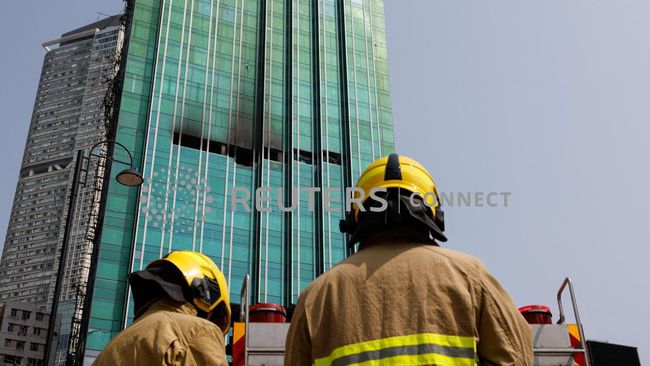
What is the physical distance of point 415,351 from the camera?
2.53m

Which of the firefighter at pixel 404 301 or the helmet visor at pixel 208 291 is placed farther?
the helmet visor at pixel 208 291

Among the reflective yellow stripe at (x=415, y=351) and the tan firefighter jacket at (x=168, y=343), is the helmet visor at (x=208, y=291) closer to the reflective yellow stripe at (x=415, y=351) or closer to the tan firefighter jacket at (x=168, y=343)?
the tan firefighter jacket at (x=168, y=343)

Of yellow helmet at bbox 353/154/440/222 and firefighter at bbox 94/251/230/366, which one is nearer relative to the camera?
yellow helmet at bbox 353/154/440/222

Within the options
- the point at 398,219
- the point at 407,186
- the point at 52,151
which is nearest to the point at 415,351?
the point at 398,219

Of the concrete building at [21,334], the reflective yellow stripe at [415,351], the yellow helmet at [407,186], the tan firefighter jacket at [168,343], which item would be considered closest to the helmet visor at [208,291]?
the tan firefighter jacket at [168,343]

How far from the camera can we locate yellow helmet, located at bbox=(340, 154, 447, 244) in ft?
9.93

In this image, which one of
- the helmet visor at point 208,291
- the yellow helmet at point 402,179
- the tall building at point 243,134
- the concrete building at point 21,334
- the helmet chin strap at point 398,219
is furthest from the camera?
the concrete building at point 21,334

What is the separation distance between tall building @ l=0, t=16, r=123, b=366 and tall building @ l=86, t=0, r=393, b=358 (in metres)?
55.8

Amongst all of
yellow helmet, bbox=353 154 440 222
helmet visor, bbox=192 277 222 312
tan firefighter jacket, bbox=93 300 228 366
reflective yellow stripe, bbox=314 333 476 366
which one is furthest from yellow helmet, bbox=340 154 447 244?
helmet visor, bbox=192 277 222 312

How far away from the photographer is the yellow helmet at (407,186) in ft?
9.93

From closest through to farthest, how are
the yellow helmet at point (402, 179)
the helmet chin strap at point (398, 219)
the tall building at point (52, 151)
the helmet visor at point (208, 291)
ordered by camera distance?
the helmet chin strap at point (398, 219) < the yellow helmet at point (402, 179) < the helmet visor at point (208, 291) < the tall building at point (52, 151)

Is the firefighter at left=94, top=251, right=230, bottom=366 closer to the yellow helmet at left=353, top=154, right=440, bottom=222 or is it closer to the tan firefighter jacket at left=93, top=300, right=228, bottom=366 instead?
the tan firefighter jacket at left=93, top=300, right=228, bottom=366

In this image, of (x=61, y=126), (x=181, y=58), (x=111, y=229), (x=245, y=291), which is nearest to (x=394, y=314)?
(x=245, y=291)

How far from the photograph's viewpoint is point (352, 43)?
65.7 meters
